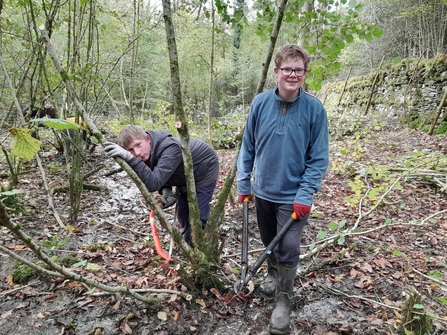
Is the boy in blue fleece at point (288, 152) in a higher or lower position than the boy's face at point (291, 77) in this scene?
lower

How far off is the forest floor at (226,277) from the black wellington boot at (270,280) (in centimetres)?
8

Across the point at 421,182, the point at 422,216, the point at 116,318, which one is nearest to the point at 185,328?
the point at 116,318

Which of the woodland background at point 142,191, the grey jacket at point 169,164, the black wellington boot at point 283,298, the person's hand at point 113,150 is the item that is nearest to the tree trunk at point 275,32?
the woodland background at point 142,191

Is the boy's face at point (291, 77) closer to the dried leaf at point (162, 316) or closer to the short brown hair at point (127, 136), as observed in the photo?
the short brown hair at point (127, 136)

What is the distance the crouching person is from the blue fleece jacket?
32.5 inches

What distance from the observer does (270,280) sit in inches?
105

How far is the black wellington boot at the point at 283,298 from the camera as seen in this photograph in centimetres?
223

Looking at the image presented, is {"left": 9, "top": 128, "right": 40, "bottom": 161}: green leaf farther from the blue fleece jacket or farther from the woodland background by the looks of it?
the blue fleece jacket

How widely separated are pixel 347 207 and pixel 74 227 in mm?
4137

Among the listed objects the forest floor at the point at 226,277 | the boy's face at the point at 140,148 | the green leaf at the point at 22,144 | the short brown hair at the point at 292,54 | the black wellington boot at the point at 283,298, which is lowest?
the forest floor at the point at 226,277

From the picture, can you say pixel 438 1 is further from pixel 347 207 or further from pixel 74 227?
pixel 74 227

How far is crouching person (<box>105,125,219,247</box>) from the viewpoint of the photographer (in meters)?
2.32

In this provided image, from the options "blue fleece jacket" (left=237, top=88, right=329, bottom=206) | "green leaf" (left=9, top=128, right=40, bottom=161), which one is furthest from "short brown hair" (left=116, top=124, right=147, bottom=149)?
"green leaf" (left=9, top=128, right=40, bottom=161)

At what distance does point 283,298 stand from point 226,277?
1.82 ft
